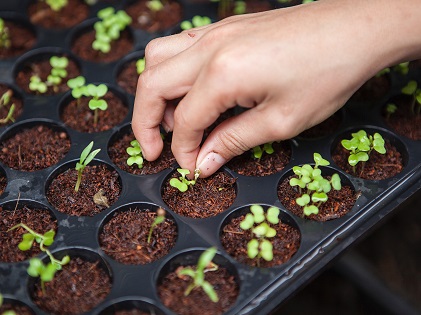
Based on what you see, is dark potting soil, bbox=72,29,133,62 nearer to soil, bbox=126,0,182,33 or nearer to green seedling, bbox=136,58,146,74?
soil, bbox=126,0,182,33

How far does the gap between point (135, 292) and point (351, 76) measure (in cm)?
68

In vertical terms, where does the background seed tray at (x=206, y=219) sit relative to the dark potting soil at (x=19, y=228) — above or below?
above

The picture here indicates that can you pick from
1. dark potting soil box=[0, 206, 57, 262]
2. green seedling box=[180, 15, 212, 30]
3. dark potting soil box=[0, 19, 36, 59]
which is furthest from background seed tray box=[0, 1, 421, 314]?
green seedling box=[180, 15, 212, 30]

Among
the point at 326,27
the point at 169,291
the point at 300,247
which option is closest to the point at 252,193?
the point at 300,247

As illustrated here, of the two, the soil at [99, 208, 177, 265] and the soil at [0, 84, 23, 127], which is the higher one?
the soil at [0, 84, 23, 127]

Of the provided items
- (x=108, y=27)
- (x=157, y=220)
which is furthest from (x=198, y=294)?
(x=108, y=27)

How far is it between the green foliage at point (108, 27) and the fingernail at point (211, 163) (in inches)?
23.9

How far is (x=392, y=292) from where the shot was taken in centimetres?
207

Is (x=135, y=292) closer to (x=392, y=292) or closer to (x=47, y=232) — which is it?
(x=47, y=232)

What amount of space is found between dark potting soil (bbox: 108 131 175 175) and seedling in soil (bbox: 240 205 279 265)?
29cm

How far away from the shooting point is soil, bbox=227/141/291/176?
158 cm

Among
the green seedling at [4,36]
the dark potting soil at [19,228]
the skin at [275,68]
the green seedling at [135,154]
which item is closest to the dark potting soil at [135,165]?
the green seedling at [135,154]

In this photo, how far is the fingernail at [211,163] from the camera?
1.47m

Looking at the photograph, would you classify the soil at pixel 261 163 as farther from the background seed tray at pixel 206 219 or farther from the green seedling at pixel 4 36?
the green seedling at pixel 4 36
